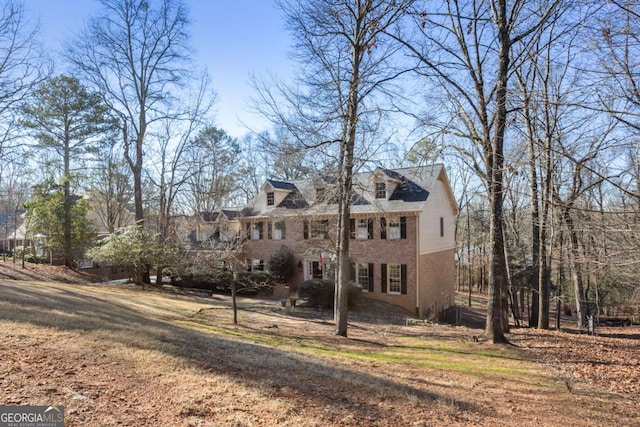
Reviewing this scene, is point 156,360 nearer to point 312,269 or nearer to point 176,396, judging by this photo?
point 176,396

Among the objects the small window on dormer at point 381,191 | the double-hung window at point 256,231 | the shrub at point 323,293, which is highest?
the small window on dormer at point 381,191

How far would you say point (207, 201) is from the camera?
108 feet

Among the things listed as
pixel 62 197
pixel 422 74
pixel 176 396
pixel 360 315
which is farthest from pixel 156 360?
pixel 62 197

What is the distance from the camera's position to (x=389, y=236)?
2058 centimetres

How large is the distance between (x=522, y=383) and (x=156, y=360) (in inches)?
234

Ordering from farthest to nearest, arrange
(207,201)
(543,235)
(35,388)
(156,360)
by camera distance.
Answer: (207,201) → (543,235) → (156,360) → (35,388)

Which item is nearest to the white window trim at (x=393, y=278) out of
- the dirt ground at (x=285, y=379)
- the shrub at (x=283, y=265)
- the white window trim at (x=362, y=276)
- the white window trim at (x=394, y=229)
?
the white window trim at (x=362, y=276)

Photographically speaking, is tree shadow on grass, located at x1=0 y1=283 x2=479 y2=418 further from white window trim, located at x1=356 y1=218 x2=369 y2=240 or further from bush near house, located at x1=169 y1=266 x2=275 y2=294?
white window trim, located at x1=356 y1=218 x2=369 y2=240

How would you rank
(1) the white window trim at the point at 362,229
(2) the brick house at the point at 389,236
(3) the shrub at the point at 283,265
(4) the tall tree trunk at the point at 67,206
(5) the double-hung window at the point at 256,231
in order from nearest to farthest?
(2) the brick house at the point at 389,236 → (1) the white window trim at the point at 362,229 → (4) the tall tree trunk at the point at 67,206 → (3) the shrub at the point at 283,265 → (5) the double-hung window at the point at 256,231

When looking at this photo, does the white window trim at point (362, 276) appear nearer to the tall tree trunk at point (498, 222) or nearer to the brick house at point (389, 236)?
the brick house at point (389, 236)

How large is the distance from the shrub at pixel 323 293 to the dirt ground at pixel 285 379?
28.8 ft

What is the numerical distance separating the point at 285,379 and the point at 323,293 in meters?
13.3

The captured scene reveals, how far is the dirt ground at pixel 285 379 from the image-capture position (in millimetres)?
4316

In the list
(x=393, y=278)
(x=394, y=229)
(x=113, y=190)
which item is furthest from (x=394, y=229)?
(x=113, y=190)
